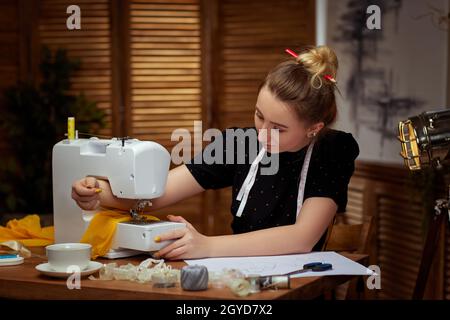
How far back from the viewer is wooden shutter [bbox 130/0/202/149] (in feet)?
16.3

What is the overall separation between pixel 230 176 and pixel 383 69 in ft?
6.37

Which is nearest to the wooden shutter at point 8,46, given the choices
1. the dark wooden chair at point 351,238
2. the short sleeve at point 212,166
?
the short sleeve at point 212,166

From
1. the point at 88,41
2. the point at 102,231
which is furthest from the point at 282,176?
the point at 88,41

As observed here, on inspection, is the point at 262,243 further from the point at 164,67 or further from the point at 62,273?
the point at 164,67

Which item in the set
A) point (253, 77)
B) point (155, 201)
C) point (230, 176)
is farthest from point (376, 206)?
point (155, 201)

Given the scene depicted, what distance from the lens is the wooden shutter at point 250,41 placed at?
4.87m

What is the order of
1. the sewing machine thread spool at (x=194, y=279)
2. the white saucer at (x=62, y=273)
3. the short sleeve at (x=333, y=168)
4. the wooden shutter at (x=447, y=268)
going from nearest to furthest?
the sewing machine thread spool at (x=194, y=279) < the white saucer at (x=62, y=273) < the short sleeve at (x=333, y=168) < the wooden shutter at (x=447, y=268)

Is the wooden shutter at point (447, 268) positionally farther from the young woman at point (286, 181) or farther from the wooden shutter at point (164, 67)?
the wooden shutter at point (164, 67)

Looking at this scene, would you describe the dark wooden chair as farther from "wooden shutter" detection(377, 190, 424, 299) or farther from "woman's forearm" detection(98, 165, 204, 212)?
"wooden shutter" detection(377, 190, 424, 299)

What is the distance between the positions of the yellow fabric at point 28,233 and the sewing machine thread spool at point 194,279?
818mm

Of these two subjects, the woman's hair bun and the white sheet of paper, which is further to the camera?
the woman's hair bun

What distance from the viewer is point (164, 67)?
500 cm

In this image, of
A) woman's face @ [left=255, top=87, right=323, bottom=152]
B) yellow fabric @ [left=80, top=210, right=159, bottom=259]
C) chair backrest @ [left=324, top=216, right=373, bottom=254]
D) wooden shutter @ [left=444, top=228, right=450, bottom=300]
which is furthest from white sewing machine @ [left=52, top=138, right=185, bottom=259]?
wooden shutter @ [left=444, top=228, right=450, bottom=300]

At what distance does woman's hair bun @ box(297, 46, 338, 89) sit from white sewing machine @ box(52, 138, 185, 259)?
50 cm
